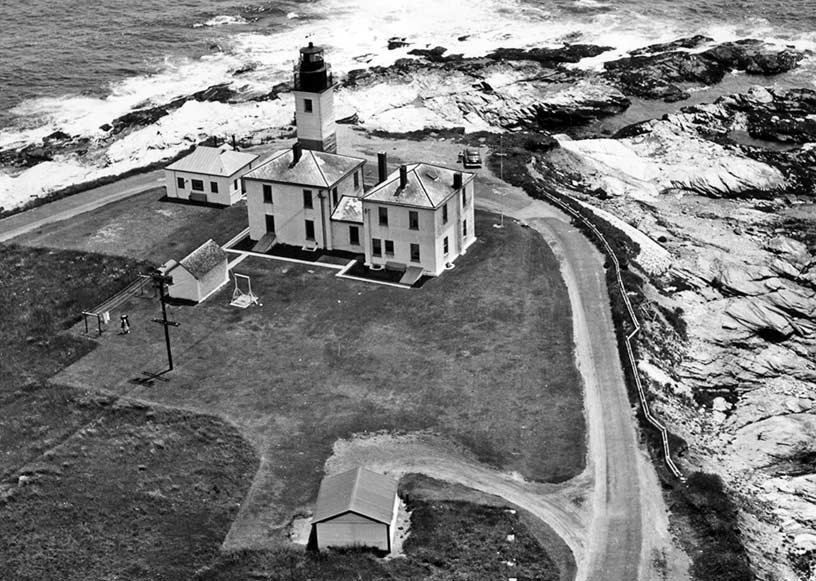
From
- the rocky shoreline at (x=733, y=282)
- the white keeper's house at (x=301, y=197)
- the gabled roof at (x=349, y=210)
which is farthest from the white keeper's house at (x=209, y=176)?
the rocky shoreline at (x=733, y=282)

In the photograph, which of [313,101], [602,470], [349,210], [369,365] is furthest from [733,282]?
[313,101]

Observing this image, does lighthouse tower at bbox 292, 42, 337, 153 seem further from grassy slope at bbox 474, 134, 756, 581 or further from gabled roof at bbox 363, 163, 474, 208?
grassy slope at bbox 474, 134, 756, 581

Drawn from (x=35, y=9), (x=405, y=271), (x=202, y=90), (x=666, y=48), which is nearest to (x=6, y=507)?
(x=405, y=271)

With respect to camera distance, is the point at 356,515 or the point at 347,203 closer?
the point at 356,515

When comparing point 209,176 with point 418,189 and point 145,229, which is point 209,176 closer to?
point 145,229

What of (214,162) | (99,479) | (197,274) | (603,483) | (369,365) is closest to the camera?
(603,483)

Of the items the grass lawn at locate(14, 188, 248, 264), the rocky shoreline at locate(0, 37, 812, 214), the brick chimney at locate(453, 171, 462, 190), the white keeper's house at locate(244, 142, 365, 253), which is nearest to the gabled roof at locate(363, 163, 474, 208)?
the brick chimney at locate(453, 171, 462, 190)
